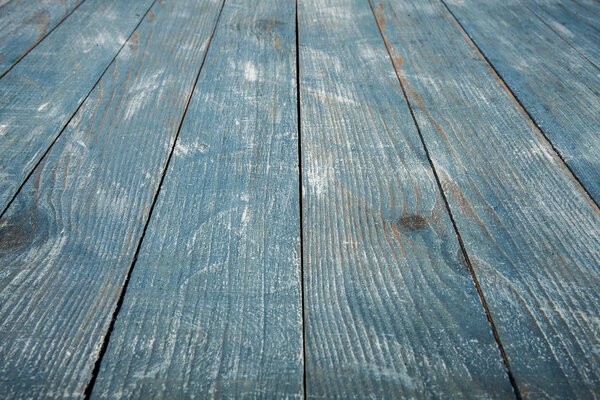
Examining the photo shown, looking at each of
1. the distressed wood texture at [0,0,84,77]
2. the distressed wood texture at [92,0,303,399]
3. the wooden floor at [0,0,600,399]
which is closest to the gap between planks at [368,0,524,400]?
the wooden floor at [0,0,600,399]

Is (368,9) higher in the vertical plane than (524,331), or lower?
higher

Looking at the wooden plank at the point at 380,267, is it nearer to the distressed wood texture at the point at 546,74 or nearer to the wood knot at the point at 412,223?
the wood knot at the point at 412,223

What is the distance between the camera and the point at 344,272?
0.61m

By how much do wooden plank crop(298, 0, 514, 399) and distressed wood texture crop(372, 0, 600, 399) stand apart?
3 cm

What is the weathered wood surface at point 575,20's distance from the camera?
1.12 metres

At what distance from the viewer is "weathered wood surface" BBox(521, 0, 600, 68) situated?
1122mm

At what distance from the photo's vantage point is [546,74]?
1015 millimetres

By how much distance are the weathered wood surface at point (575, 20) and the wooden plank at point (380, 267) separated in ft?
1.72

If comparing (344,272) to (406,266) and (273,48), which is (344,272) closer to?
(406,266)

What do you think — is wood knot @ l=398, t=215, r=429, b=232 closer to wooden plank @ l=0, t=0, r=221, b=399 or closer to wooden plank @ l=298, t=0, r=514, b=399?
wooden plank @ l=298, t=0, r=514, b=399

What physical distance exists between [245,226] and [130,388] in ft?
0.87

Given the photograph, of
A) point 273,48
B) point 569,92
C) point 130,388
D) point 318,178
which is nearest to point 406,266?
point 318,178

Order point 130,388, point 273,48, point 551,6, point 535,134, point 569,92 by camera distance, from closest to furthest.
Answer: point 130,388, point 535,134, point 569,92, point 273,48, point 551,6

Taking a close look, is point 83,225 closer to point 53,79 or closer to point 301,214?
point 301,214
